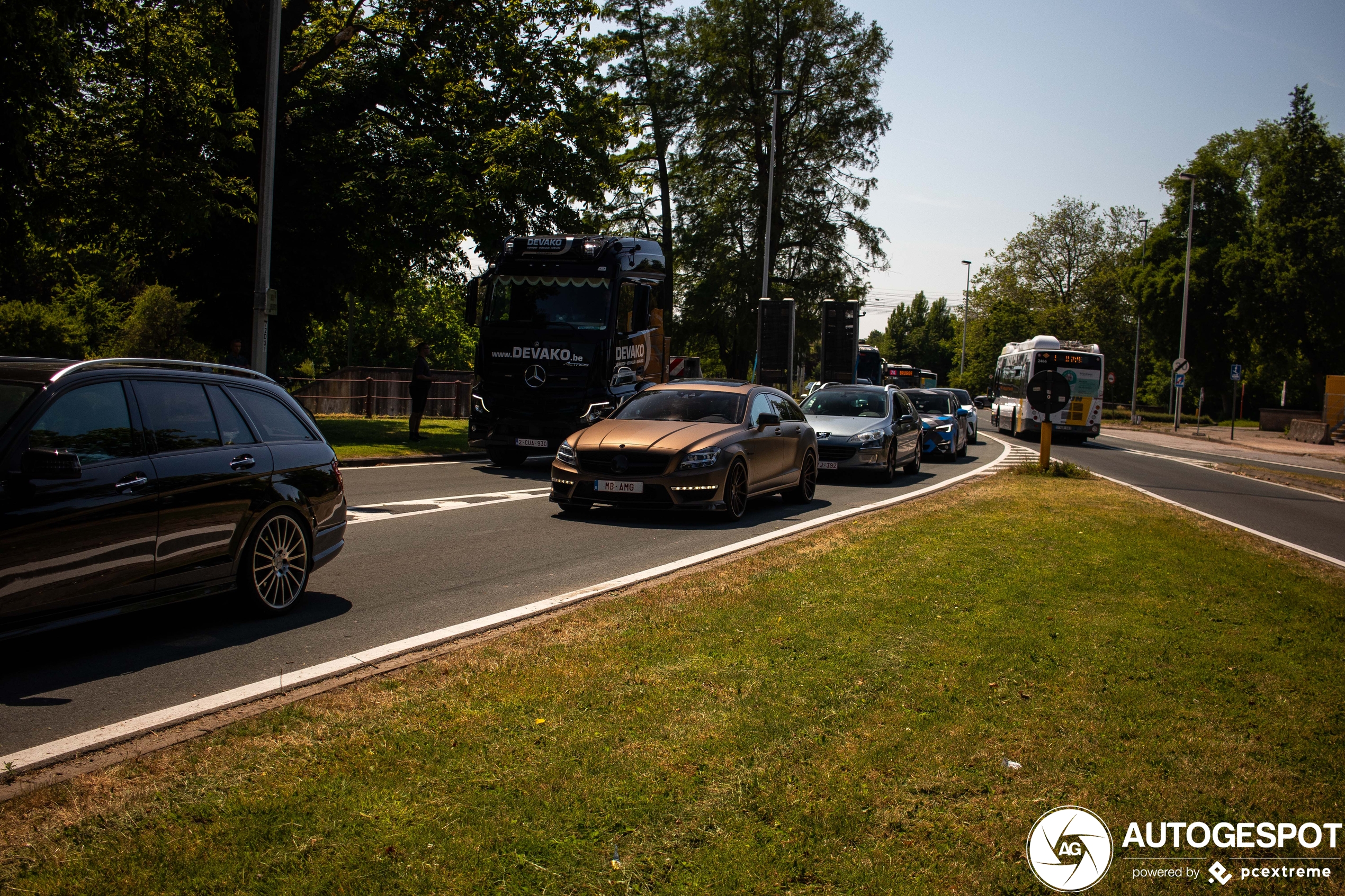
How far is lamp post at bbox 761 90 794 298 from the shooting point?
37844 mm

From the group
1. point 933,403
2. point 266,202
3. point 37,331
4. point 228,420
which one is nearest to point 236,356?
point 266,202

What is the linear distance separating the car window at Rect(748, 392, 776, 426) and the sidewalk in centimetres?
2260

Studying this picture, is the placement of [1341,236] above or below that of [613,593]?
above

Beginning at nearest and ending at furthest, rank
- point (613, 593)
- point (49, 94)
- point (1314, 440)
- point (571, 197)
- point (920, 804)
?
point (920, 804), point (613, 593), point (49, 94), point (571, 197), point (1314, 440)

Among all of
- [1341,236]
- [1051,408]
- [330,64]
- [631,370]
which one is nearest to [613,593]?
[631,370]

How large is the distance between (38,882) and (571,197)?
2351 cm

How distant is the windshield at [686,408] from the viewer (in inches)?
501

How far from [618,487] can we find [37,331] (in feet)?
112

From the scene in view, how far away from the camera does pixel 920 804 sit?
11.7ft

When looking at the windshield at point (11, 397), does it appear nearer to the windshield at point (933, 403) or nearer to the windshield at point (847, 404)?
the windshield at point (847, 404)

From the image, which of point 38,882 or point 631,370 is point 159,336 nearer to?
point 631,370

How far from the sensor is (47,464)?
16.5ft

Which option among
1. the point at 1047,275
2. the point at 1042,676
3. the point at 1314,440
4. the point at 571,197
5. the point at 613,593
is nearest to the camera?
the point at 1042,676

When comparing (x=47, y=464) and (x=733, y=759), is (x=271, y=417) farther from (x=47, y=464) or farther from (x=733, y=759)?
(x=733, y=759)
